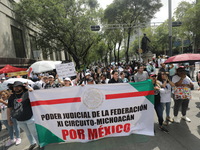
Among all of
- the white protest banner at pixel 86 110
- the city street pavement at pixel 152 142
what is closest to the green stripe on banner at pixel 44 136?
the white protest banner at pixel 86 110

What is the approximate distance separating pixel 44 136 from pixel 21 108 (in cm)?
83

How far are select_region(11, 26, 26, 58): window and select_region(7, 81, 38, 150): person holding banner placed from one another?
1437cm

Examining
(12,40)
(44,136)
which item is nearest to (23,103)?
(44,136)

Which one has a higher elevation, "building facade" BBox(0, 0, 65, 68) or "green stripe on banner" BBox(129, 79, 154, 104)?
"building facade" BBox(0, 0, 65, 68)

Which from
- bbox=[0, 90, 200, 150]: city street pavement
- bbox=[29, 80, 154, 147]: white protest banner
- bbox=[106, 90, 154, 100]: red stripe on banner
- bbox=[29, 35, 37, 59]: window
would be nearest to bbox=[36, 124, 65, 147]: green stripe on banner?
bbox=[29, 80, 154, 147]: white protest banner

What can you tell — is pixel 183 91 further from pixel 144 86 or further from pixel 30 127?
pixel 30 127

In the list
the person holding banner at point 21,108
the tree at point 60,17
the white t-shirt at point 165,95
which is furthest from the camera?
the tree at point 60,17

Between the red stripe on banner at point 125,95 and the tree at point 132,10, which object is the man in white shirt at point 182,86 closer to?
the red stripe on banner at point 125,95

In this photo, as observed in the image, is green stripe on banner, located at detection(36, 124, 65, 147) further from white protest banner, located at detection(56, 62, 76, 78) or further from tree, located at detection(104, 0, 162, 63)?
tree, located at detection(104, 0, 162, 63)

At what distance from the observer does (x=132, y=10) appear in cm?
1961

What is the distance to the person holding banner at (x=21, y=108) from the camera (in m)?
2.86

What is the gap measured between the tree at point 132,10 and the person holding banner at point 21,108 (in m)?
18.5

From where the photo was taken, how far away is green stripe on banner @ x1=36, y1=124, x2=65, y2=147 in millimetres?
2938

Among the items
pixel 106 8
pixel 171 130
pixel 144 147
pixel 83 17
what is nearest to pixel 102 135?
pixel 144 147
